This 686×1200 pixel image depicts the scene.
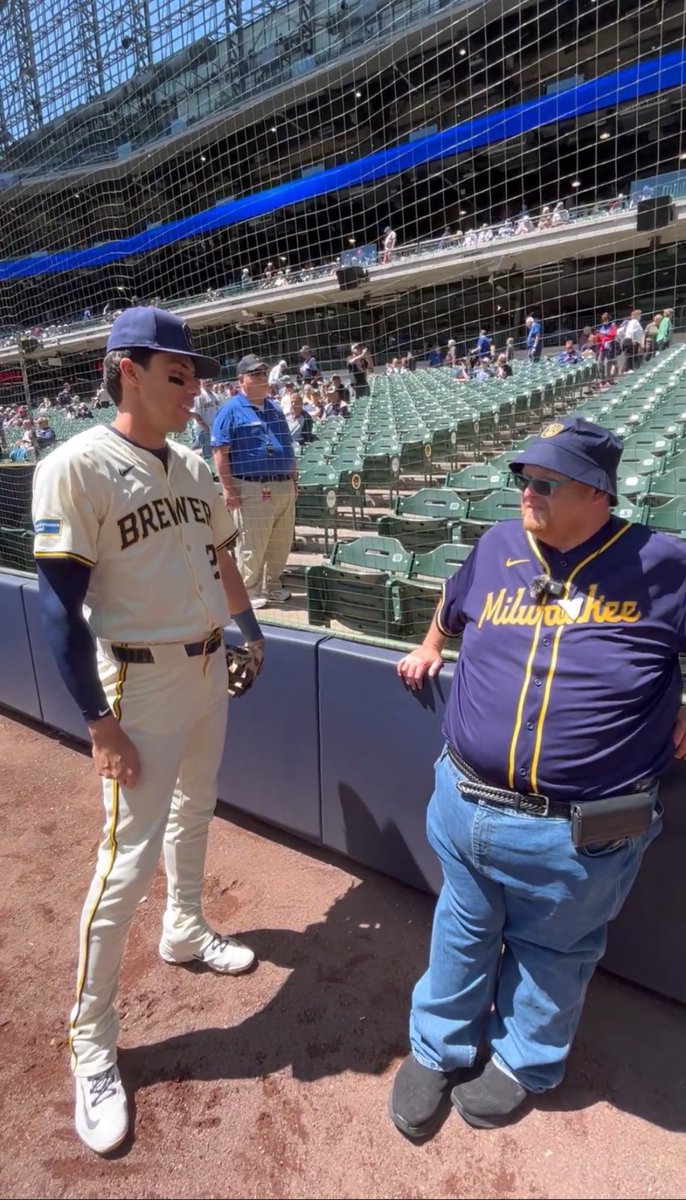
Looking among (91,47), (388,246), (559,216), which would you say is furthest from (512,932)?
(559,216)

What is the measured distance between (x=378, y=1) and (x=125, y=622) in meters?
4.88

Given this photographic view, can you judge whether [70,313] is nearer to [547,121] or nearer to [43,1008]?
[547,121]

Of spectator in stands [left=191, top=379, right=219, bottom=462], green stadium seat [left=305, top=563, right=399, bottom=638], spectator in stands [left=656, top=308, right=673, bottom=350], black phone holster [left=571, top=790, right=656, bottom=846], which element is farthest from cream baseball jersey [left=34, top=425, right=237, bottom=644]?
spectator in stands [left=656, top=308, right=673, bottom=350]

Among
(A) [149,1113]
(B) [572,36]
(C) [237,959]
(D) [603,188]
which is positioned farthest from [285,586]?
(D) [603,188]

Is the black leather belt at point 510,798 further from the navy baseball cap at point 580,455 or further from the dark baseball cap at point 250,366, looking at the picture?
the dark baseball cap at point 250,366

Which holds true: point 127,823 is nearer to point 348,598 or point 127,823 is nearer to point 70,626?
point 70,626

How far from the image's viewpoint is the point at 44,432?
36.4ft

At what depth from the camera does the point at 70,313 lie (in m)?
8.04

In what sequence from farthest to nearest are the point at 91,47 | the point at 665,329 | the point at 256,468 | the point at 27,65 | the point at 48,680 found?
the point at 665,329, the point at 27,65, the point at 91,47, the point at 256,468, the point at 48,680

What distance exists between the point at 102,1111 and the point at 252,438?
380cm

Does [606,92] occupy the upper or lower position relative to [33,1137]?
upper

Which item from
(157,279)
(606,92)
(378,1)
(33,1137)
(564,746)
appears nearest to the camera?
(564,746)

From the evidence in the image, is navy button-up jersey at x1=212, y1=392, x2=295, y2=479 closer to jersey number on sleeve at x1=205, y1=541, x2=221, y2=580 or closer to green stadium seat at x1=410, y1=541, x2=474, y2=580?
green stadium seat at x1=410, y1=541, x2=474, y2=580

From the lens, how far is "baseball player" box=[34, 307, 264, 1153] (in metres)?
1.59
